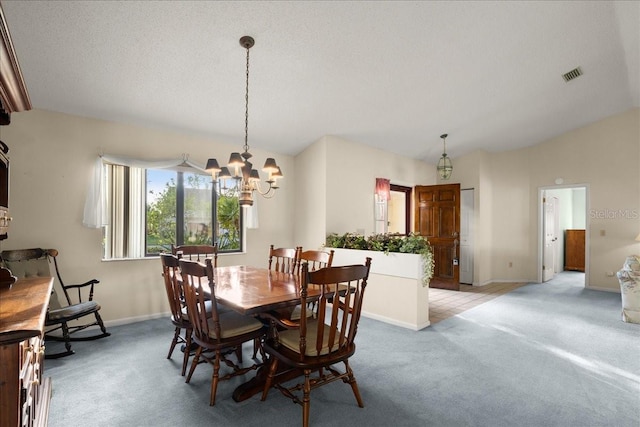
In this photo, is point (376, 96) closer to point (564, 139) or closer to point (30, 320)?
point (30, 320)

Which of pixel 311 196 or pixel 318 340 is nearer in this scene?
pixel 318 340

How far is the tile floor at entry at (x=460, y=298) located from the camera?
4.52 meters

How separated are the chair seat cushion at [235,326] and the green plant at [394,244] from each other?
216cm

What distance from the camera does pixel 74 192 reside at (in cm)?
360

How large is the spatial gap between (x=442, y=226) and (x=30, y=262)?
20.2 feet

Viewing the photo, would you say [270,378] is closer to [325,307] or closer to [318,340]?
[318,340]

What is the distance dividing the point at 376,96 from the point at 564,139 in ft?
15.6

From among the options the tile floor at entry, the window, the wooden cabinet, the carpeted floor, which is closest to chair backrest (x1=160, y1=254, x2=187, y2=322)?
the carpeted floor

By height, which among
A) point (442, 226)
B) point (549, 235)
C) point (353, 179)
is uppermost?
point (353, 179)

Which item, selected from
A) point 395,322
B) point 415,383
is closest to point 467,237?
point 395,322

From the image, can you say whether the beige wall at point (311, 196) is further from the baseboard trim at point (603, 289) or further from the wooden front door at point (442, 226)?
the baseboard trim at point (603, 289)

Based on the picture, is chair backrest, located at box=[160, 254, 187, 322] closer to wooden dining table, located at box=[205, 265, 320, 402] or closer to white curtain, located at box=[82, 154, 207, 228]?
wooden dining table, located at box=[205, 265, 320, 402]

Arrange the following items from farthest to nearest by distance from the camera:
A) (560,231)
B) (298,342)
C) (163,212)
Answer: (560,231) → (163,212) → (298,342)

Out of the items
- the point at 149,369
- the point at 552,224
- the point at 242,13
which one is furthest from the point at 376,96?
the point at 552,224
